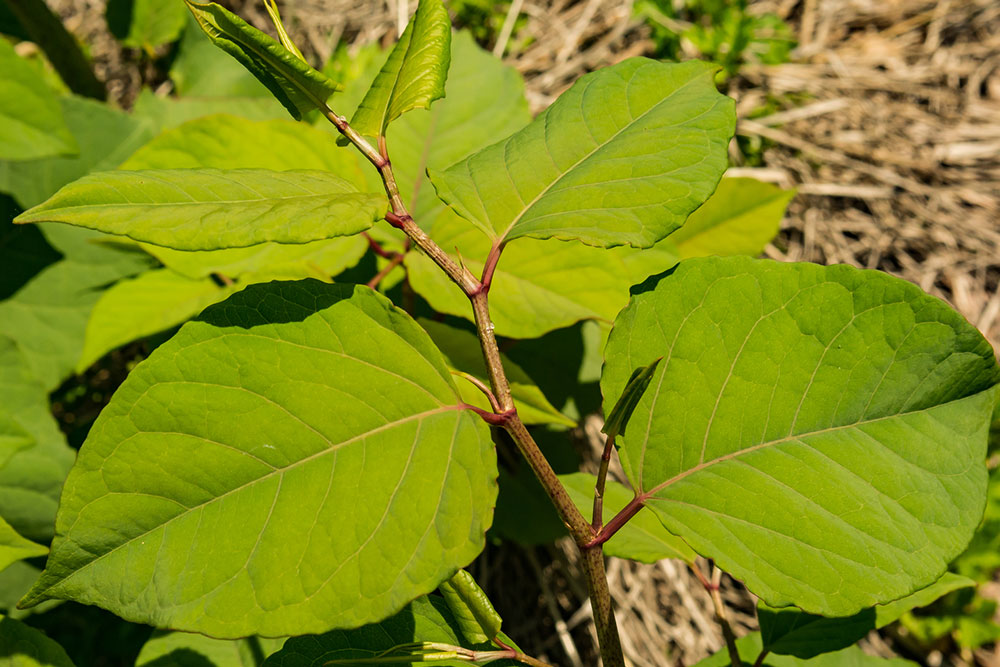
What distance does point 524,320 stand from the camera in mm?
867

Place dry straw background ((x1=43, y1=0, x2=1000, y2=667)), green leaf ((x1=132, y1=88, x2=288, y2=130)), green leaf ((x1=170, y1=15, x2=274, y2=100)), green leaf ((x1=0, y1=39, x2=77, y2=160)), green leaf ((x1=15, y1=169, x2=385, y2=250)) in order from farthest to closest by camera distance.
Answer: dry straw background ((x1=43, y1=0, x2=1000, y2=667)) → green leaf ((x1=170, y1=15, x2=274, y2=100)) → green leaf ((x1=132, y1=88, x2=288, y2=130)) → green leaf ((x1=0, y1=39, x2=77, y2=160)) → green leaf ((x1=15, y1=169, x2=385, y2=250))

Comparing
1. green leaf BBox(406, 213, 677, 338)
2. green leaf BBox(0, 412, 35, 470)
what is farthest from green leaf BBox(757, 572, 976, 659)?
green leaf BBox(0, 412, 35, 470)

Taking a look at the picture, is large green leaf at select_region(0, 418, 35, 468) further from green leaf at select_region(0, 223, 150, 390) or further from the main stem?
the main stem

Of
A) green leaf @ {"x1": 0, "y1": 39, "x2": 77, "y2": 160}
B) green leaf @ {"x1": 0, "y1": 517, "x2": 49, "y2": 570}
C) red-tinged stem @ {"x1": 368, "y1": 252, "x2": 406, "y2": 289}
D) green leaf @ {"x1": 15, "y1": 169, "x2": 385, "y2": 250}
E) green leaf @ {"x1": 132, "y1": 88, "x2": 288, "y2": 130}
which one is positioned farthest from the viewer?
green leaf @ {"x1": 132, "y1": 88, "x2": 288, "y2": 130}

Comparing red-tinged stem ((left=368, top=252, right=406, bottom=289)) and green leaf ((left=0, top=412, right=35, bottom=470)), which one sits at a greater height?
green leaf ((left=0, top=412, right=35, bottom=470))

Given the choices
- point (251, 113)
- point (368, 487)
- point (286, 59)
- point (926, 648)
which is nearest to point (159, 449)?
point (368, 487)

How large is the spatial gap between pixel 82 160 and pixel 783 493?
1.25 m

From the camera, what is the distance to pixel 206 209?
0.54 m

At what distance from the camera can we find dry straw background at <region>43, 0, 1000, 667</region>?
1.67 m

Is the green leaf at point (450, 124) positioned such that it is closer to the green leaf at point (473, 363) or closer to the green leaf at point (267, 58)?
the green leaf at point (473, 363)

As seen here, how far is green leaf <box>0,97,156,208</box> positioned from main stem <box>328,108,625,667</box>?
0.84 metres

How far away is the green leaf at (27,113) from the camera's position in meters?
1.06

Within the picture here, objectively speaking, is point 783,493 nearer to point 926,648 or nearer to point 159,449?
point 159,449

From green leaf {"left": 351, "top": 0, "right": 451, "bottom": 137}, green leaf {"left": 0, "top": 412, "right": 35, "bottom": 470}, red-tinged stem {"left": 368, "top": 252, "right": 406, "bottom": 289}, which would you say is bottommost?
red-tinged stem {"left": 368, "top": 252, "right": 406, "bottom": 289}
